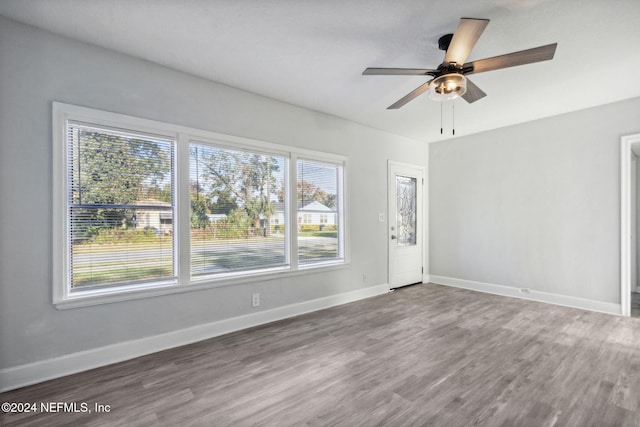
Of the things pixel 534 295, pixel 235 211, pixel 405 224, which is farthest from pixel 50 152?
pixel 534 295

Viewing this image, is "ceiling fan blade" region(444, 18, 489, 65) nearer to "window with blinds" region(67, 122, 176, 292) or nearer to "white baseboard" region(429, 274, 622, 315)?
"window with blinds" region(67, 122, 176, 292)

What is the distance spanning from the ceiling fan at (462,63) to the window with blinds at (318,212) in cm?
182

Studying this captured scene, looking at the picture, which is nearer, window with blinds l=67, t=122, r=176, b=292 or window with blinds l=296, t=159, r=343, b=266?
window with blinds l=67, t=122, r=176, b=292

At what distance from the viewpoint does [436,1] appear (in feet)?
6.87

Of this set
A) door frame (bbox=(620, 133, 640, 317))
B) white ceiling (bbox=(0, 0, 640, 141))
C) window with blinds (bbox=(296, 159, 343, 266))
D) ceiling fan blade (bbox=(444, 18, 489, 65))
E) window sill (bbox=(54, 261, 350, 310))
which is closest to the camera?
ceiling fan blade (bbox=(444, 18, 489, 65))

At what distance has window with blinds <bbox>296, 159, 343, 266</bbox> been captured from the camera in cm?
416

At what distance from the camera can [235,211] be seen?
352cm

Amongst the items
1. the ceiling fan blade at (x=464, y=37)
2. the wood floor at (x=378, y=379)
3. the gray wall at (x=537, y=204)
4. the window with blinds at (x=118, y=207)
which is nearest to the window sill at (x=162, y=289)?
the window with blinds at (x=118, y=207)

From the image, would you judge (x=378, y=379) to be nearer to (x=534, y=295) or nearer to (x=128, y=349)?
(x=128, y=349)

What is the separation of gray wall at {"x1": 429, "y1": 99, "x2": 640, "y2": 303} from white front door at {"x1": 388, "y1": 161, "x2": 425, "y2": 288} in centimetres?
36

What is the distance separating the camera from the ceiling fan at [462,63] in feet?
6.44

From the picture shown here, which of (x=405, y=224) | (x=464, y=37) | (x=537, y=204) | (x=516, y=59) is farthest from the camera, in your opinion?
(x=405, y=224)

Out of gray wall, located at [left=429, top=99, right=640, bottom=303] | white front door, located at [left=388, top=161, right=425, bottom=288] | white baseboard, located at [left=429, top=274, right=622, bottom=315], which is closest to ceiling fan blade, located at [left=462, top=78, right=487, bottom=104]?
white front door, located at [left=388, top=161, right=425, bottom=288]

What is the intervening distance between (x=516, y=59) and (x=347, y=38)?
1280 millimetres
